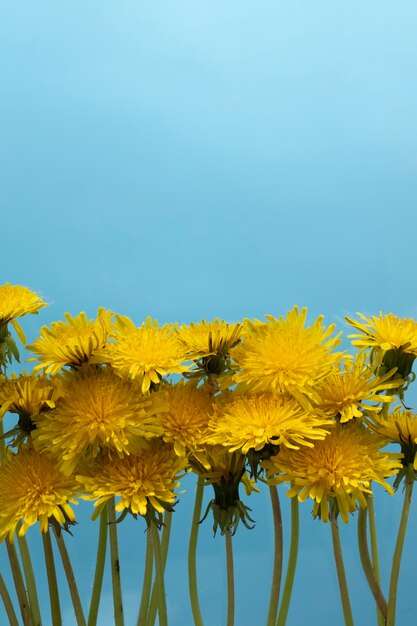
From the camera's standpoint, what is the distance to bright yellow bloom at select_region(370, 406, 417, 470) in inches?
31.6

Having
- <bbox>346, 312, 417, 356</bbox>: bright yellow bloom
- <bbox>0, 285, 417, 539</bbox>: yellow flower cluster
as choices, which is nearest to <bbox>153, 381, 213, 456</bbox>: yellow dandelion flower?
<bbox>0, 285, 417, 539</bbox>: yellow flower cluster

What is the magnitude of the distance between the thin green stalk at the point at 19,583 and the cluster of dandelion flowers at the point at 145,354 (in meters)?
0.30

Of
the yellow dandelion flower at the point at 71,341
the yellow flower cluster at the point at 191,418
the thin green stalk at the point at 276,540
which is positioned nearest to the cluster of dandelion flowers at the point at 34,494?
the yellow flower cluster at the point at 191,418

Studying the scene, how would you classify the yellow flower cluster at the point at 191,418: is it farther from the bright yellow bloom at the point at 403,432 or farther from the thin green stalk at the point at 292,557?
the thin green stalk at the point at 292,557

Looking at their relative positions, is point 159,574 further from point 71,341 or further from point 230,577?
point 71,341

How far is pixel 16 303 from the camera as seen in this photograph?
837mm

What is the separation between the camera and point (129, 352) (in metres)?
0.76

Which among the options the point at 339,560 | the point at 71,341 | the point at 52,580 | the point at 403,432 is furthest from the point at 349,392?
the point at 52,580

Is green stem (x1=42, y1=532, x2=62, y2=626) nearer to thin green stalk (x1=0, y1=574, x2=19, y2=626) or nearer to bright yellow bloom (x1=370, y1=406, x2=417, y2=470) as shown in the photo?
thin green stalk (x1=0, y1=574, x2=19, y2=626)

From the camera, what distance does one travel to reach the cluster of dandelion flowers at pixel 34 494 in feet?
2.39

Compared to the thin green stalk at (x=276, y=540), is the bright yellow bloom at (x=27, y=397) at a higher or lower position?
higher

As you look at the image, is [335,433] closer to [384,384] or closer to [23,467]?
[384,384]

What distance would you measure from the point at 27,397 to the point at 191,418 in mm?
197

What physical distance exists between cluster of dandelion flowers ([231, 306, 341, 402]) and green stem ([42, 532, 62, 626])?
316mm
